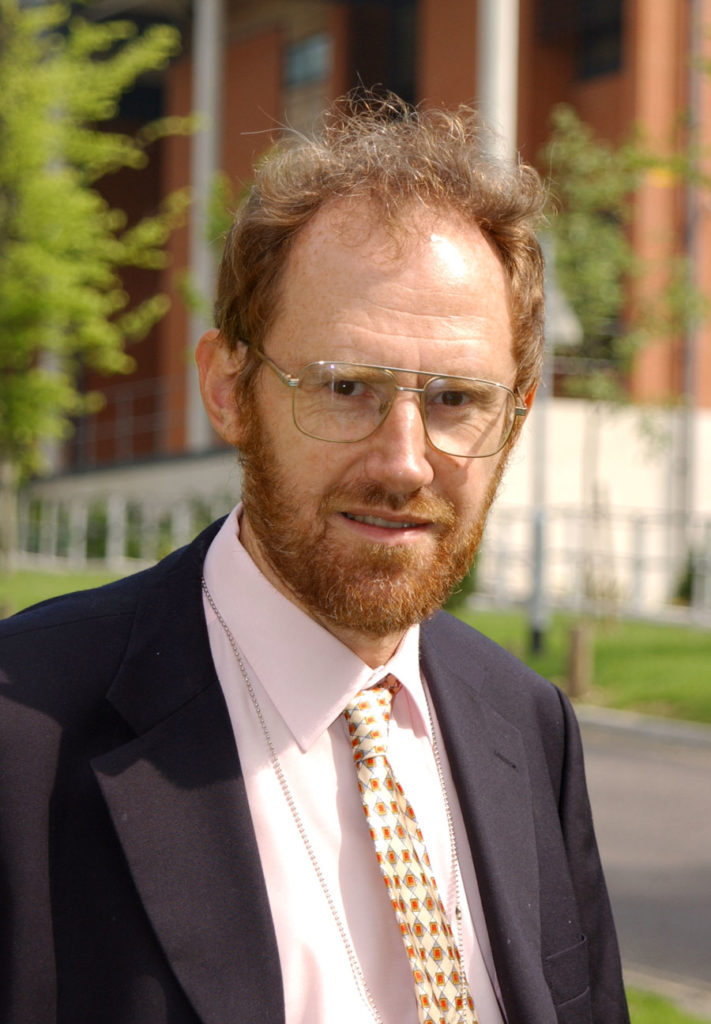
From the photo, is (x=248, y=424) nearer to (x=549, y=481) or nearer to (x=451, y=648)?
(x=451, y=648)

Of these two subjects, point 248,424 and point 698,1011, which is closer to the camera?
point 248,424

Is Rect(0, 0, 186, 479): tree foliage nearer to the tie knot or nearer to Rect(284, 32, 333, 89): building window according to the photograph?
Rect(284, 32, 333, 89): building window

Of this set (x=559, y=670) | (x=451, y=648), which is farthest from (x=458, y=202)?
(x=559, y=670)

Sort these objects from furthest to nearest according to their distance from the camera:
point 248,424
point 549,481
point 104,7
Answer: point 104,7 → point 549,481 → point 248,424

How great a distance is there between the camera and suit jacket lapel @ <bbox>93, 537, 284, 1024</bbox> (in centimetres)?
177

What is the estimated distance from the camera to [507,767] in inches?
87.5

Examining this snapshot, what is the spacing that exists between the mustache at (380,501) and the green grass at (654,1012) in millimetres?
3255

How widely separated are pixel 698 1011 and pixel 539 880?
123 inches

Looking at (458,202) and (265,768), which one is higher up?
(458,202)

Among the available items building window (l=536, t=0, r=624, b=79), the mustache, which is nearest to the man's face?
the mustache

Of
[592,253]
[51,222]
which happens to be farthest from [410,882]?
[51,222]

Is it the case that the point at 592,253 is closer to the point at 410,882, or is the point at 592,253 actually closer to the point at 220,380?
the point at 220,380

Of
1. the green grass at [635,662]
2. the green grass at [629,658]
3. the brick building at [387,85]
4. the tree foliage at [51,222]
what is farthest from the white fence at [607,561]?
the tree foliage at [51,222]

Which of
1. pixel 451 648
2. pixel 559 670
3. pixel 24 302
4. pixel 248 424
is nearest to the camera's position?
pixel 248 424
